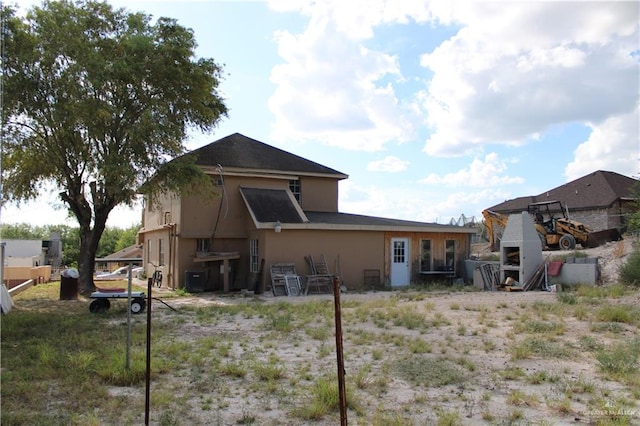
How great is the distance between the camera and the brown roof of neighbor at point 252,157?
21688mm

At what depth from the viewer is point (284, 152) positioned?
978 inches

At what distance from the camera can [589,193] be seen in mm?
33281

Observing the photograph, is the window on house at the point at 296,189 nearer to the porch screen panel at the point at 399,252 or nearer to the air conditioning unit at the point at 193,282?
the porch screen panel at the point at 399,252

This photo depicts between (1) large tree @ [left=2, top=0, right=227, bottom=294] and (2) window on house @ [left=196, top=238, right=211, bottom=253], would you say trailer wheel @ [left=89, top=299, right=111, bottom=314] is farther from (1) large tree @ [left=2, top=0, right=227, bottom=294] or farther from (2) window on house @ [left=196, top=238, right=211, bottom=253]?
(2) window on house @ [left=196, top=238, right=211, bottom=253]

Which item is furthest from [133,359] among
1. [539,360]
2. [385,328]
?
[539,360]

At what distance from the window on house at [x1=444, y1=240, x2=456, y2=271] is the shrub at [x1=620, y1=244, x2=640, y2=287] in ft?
22.7

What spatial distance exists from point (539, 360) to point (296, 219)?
13217mm

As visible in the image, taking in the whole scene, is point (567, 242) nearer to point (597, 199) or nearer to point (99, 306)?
point (597, 199)

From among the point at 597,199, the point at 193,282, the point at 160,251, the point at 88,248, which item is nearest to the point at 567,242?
the point at 597,199

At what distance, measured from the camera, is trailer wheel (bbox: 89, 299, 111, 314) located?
42.7ft

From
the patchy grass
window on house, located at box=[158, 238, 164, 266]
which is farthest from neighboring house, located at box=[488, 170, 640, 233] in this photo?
window on house, located at box=[158, 238, 164, 266]

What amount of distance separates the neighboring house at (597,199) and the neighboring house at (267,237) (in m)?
12.8

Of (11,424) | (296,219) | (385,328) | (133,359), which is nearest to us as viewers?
(11,424)

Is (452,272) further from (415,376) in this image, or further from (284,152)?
(415,376)
